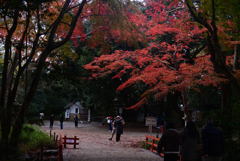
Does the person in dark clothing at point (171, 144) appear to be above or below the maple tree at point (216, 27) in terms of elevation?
below

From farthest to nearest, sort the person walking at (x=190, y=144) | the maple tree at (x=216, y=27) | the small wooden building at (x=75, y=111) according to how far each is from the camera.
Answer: the small wooden building at (x=75, y=111) < the maple tree at (x=216, y=27) < the person walking at (x=190, y=144)

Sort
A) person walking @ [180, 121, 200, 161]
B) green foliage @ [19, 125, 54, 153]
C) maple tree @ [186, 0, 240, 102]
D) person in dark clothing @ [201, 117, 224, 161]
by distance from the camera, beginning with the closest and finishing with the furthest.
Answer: person in dark clothing @ [201, 117, 224, 161] < person walking @ [180, 121, 200, 161] < maple tree @ [186, 0, 240, 102] < green foliage @ [19, 125, 54, 153]

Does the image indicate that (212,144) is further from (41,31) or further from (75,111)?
(75,111)

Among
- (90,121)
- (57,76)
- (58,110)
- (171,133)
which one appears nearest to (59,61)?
(57,76)

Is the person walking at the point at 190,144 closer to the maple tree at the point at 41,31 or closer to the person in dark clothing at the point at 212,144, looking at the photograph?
the person in dark clothing at the point at 212,144

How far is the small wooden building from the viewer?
49.7 metres

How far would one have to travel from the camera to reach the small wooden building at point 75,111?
49656mm

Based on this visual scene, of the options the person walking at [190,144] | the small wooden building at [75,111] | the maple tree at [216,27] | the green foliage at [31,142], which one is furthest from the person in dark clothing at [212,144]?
the small wooden building at [75,111]

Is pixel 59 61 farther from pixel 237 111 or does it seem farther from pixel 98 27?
pixel 237 111

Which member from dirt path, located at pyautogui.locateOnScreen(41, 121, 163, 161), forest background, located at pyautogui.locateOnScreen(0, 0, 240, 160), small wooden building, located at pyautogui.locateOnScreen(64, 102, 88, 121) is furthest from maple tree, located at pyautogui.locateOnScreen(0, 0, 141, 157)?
small wooden building, located at pyautogui.locateOnScreen(64, 102, 88, 121)

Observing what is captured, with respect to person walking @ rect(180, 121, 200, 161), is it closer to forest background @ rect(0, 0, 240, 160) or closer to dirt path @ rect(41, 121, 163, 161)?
forest background @ rect(0, 0, 240, 160)

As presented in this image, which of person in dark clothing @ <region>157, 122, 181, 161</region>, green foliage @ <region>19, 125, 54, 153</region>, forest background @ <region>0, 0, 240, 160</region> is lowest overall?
green foliage @ <region>19, 125, 54, 153</region>

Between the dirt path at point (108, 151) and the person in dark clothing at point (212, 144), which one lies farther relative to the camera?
the dirt path at point (108, 151)

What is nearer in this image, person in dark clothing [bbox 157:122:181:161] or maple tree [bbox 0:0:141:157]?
person in dark clothing [bbox 157:122:181:161]
